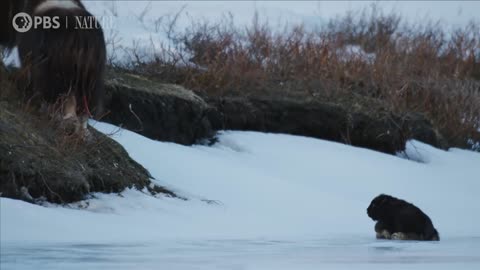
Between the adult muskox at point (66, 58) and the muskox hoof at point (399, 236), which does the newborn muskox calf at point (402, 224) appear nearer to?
the muskox hoof at point (399, 236)

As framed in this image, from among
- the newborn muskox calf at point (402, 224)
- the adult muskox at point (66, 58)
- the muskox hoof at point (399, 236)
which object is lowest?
the muskox hoof at point (399, 236)

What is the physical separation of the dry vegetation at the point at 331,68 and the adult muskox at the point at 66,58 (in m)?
4.14

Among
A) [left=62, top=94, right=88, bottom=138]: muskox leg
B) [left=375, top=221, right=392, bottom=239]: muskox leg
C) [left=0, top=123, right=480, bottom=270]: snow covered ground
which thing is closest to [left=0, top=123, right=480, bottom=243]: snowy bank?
[left=0, top=123, right=480, bottom=270]: snow covered ground

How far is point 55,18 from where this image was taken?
9.15 metres

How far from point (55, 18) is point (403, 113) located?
20.8 ft

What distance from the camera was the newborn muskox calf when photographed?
9227mm

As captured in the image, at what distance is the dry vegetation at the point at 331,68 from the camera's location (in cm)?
1384

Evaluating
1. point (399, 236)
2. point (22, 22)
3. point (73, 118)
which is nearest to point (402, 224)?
point (399, 236)

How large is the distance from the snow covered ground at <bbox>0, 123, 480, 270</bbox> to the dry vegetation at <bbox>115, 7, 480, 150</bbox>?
0.82 meters

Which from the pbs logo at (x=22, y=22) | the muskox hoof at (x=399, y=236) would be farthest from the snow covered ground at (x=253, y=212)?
the pbs logo at (x=22, y=22)

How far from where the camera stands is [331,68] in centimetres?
1544

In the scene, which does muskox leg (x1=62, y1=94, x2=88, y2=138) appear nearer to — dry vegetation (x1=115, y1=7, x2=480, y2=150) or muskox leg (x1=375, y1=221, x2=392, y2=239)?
muskox leg (x1=375, y1=221, x2=392, y2=239)

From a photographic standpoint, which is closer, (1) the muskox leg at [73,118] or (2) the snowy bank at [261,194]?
(2) the snowy bank at [261,194]

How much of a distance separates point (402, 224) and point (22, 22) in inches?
140
